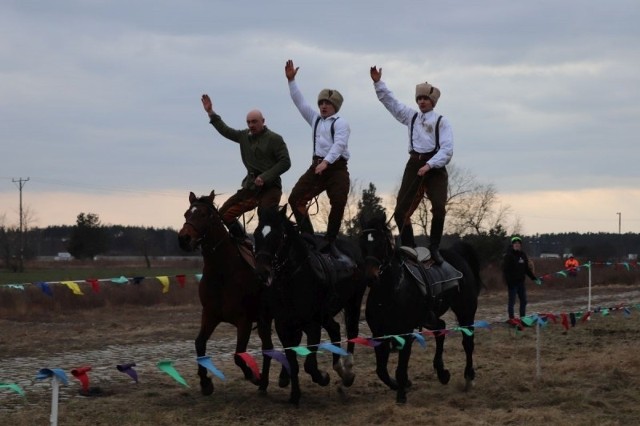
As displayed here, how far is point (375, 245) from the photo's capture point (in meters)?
9.42

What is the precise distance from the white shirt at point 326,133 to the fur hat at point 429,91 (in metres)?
1.06

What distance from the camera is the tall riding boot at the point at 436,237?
35.3ft

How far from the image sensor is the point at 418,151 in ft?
35.1

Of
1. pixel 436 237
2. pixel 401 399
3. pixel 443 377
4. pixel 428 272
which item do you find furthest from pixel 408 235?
pixel 401 399

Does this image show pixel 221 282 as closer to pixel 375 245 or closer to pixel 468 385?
pixel 375 245

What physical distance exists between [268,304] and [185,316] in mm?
14374

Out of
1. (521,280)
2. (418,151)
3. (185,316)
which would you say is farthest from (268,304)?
(185,316)

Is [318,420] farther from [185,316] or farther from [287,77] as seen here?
[185,316]

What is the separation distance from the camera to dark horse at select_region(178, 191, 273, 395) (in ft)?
31.8

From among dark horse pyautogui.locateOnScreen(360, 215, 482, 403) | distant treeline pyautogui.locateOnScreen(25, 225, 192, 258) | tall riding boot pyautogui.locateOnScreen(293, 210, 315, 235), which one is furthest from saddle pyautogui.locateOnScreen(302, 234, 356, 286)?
distant treeline pyautogui.locateOnScreen(25, 225, 192, 258)

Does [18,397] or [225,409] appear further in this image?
[18,397]

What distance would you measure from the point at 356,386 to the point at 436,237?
224 cm

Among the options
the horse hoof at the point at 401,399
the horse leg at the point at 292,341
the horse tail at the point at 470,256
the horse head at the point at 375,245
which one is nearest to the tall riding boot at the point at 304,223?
the horse head at the point at 375,245

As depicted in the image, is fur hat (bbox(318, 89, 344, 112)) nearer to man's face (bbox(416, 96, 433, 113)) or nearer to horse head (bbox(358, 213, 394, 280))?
man's face (bbox(416, 96, 433, 113))
